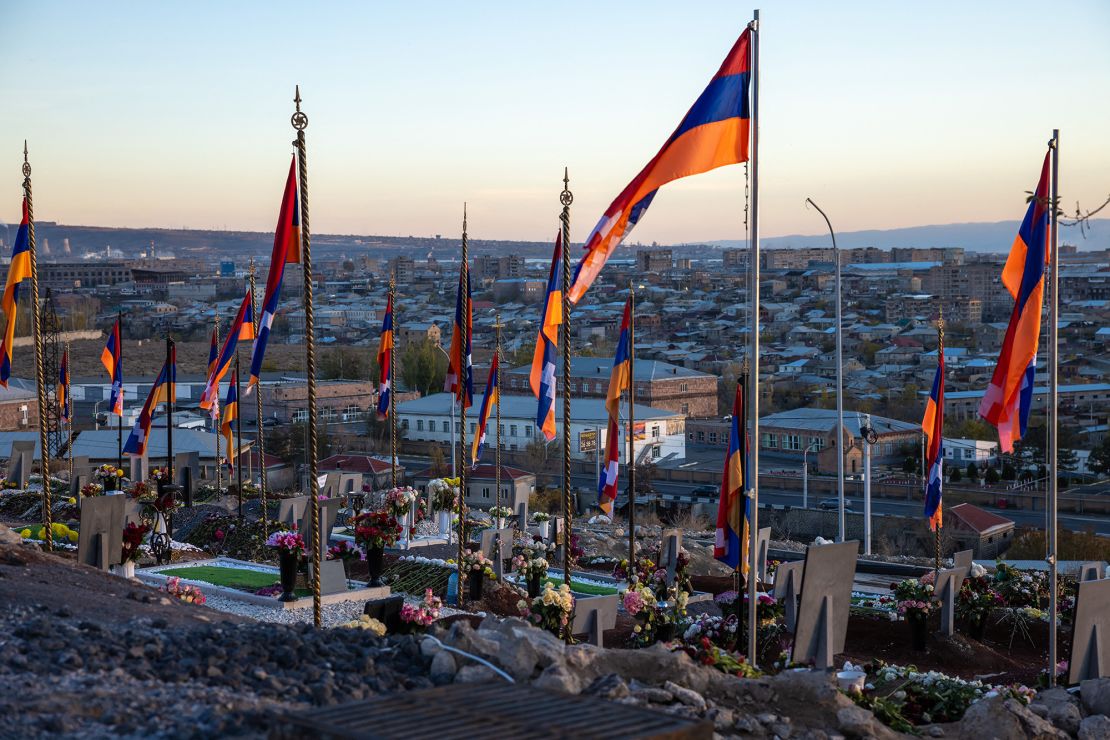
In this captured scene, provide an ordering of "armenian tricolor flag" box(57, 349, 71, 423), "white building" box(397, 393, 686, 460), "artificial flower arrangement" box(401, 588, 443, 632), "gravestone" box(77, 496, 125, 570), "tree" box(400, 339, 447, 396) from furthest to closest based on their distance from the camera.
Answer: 1. "tree" box(400, 339, 447, 396)
2. "white building" box(397, 393, 686, 460)
3. "armenian tricolor flag" box(57, 349, 71, 423)
4. "gravestone" box(77, 496, 125, 570)
5. "artificial flower arrangement" box(401, 588, 443, 632)

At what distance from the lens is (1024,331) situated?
12.0 m

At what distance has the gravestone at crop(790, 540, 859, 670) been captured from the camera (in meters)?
10.0

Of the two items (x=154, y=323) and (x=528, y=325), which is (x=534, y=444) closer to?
(x=528, y=325)

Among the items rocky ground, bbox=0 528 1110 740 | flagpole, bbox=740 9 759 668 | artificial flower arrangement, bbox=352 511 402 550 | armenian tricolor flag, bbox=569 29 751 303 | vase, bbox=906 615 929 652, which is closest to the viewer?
rocky ground, bbox=0 528 1110 740

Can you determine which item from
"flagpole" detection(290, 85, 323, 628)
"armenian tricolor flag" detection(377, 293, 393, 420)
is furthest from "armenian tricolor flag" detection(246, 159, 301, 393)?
"armenian tricolor flag" detection(377, 293, 393, 420)

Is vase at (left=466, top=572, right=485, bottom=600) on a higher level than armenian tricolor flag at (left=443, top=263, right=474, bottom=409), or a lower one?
lower

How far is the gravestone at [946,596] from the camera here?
49.3 feet

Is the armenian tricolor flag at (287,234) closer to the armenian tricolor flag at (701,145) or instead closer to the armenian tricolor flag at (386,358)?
the armenian tricolor flag at (701,145)

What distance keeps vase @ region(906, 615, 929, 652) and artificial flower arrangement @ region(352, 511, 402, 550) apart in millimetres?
6018

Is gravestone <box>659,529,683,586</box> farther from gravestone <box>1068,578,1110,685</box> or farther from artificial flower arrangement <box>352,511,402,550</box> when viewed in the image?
gravestone <box>1068,578,1110,685</box>

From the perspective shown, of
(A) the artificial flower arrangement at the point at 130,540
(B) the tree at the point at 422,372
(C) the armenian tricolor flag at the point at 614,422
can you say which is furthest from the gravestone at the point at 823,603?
(B) the tree at the point at 422,372

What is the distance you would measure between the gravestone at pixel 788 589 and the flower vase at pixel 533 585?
3.29m

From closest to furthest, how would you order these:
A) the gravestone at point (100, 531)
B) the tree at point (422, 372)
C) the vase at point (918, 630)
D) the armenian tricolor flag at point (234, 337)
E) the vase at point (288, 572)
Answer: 1. the gravestone at point (100, 531)
2. the vase at point (918, 630)
3. the vase at point (288, 572)
4. the armenian tricolor flag at point (234, 337)
5. the tree at point (422, 372)

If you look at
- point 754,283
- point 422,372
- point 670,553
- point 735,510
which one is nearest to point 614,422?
point 735,510
